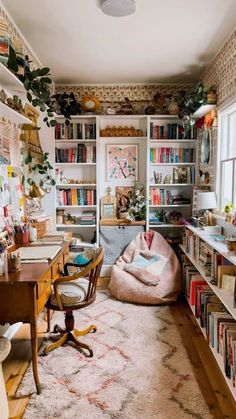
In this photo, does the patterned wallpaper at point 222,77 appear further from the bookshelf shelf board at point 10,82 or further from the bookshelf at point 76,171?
the bookshelf shelf board at point 10,82

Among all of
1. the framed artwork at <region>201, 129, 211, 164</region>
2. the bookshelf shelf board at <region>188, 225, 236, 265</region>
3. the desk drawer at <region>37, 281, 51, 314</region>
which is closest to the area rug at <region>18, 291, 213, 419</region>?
the desk drawer at <region>37, 281, 51, 314</region>

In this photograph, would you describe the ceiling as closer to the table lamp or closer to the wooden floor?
the table lamp

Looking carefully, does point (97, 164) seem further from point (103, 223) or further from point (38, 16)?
point (38, 16)

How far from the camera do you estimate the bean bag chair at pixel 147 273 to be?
3484 mm

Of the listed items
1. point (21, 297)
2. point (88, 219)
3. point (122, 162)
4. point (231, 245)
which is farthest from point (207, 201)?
point (21, 297)

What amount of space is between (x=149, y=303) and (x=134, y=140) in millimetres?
2186

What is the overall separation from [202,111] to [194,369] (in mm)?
2601

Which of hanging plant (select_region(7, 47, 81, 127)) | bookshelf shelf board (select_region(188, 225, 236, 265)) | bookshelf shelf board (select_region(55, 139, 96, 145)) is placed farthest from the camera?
bookshelf shelf board (select_region(55, 139, 96, 145))

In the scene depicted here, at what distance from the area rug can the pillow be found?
0.59m

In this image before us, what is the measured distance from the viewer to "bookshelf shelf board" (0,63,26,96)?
2.08 metres

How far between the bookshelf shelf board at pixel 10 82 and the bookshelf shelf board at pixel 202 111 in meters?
1.85

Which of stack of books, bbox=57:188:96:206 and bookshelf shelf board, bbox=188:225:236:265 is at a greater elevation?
stack of books, bbox=57:188:96:206

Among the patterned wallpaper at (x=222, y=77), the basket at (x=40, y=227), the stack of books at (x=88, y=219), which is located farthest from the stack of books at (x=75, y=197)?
the patterned wallpaper at (x=222, y=77)

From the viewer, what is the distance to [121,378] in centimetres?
222
